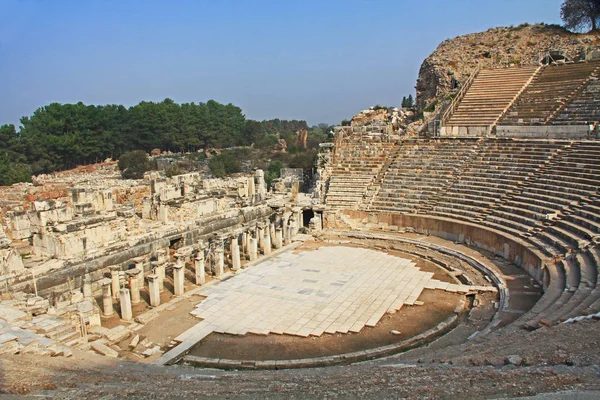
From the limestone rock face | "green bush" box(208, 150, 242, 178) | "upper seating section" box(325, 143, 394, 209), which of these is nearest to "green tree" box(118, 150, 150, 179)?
"green bush" box(208, 150, 242, 178)

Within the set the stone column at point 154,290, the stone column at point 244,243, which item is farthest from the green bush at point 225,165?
the stone column at point 154,290

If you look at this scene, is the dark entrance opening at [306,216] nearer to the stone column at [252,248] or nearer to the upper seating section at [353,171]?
the upper seating section at [353,171]

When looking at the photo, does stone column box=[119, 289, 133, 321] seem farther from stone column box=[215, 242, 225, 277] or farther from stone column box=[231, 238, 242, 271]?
stone column box=[231, 238, 242, 271]

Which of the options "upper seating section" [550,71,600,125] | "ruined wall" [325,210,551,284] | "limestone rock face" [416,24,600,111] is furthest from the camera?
"limestone rock face" [416,24,600,111]

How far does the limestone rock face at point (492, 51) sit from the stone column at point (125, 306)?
26.6 m

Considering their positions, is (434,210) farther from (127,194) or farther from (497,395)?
(127,194)

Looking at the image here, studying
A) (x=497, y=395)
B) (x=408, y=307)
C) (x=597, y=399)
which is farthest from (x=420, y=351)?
(x=597, y=399)

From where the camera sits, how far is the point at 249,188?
25.0m

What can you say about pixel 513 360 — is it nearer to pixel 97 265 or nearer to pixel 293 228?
pixel 97 265

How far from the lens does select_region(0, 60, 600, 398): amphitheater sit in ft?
24.5

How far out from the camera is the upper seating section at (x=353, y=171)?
2311cm

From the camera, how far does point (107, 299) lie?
13.0 m

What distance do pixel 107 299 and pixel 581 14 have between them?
123ft

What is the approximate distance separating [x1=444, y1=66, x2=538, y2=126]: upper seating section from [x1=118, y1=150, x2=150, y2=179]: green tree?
2763 cm
